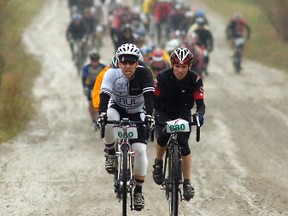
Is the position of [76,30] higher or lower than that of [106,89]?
higher

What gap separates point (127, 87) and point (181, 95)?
63 centimetres

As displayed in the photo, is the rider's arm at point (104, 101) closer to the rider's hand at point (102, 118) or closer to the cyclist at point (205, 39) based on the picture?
the rider's hand at point (102, 118)

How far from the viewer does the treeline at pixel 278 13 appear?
2422 centimetres

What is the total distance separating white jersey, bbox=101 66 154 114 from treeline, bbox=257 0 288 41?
1714 cm

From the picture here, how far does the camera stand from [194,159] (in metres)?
11.6

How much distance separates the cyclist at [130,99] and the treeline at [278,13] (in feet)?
56.2

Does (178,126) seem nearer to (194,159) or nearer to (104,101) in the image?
(104,101)

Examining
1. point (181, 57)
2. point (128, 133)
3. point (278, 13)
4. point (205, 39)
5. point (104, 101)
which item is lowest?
point (128, 133)

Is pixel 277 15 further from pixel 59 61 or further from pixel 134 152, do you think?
pixel 134 152

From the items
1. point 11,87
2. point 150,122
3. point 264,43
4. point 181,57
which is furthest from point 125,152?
point 264,43

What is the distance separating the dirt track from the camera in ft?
29.6

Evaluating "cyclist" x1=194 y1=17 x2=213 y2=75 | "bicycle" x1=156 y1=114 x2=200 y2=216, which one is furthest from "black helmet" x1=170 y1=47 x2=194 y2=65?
"cyclist" x1=194 y1=17 x2=213 y2=75

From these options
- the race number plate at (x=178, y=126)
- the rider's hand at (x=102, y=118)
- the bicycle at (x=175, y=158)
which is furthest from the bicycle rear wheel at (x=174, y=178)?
the rider's hand at (x=102, y=118)

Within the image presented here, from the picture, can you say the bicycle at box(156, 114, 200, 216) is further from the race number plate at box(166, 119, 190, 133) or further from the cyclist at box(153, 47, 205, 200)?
the cyclist at box(153, 47, 205, 200)
